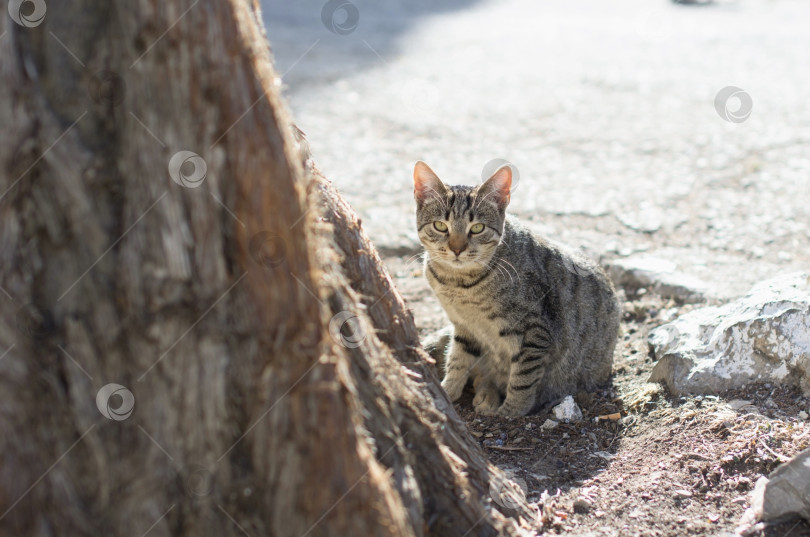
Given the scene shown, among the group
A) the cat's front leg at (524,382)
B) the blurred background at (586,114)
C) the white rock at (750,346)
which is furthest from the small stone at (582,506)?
the blurred background at (586,114)

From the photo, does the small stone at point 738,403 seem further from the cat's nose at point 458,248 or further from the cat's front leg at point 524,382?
the cat's nose at point 458,248

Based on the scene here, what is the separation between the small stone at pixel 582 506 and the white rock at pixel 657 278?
87.7 inches

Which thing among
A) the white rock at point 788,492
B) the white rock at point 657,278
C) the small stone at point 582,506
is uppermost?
the white rock at point 788,492

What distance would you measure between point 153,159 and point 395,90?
775 centimetres

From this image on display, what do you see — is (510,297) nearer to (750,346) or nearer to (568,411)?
(568,411)

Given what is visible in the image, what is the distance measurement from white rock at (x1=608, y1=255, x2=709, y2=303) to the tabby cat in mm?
774

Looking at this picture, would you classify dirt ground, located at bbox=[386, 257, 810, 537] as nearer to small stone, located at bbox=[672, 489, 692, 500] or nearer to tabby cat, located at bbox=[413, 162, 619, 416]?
small stone, located at bbox=[672, 489, 692, 500]

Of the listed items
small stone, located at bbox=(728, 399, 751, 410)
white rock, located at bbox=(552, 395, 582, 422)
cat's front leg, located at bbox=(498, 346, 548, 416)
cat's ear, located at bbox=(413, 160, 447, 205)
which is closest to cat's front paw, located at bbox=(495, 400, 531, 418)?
cat's front leg, located at bbox=(498, 346, 548, 416)

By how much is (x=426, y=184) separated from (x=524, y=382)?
116 centimetres

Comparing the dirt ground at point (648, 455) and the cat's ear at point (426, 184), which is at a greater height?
the cat's ear at point (426, 184)

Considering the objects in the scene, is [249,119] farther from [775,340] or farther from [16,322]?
[775,340]

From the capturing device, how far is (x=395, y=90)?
30.7 feet

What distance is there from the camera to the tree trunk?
1842 mm

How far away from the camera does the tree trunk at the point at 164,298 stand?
6.04 feet
